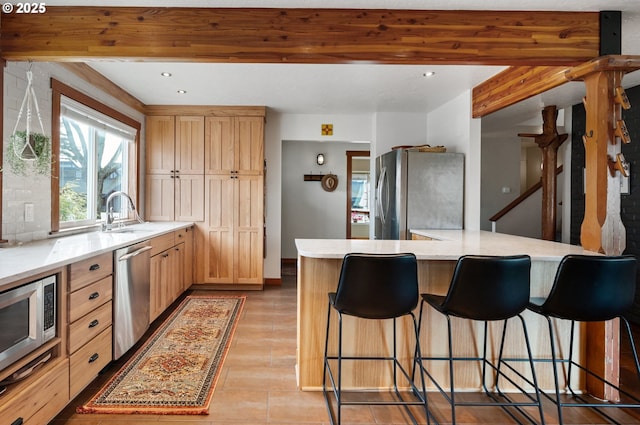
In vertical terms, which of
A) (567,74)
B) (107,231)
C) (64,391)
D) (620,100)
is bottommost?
(64,391)

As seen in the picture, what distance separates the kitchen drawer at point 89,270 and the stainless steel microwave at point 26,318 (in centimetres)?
14

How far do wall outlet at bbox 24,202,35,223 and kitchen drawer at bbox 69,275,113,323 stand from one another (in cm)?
79

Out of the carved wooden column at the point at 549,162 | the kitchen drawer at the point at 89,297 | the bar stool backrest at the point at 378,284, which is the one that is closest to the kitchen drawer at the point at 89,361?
the kitchen drawer at the point at 89,297

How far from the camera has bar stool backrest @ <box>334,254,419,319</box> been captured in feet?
6.16

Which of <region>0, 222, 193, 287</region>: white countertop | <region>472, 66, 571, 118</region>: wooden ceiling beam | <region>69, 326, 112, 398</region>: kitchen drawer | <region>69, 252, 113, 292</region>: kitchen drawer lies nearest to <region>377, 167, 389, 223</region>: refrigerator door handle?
<region>472, 66, 571, 118</region>: wooden ceiling beam

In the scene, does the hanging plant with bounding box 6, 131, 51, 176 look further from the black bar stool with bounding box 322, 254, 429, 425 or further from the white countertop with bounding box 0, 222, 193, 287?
the black bar stool with bounding box 322, 254, 429, 425

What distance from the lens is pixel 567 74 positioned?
254 cm

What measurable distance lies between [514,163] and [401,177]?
3926 mm

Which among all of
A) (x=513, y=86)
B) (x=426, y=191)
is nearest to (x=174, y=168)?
(x=426, y=191)

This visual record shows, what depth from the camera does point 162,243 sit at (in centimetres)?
360

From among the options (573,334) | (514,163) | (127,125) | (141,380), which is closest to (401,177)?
(573,334)

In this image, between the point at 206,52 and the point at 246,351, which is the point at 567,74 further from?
the point at 246,351

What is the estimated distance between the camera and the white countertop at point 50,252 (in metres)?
1.67

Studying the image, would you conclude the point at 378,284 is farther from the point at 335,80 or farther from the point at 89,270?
the point at 335,80
